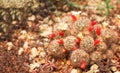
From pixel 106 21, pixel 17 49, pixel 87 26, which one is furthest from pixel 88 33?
pixel 17 49

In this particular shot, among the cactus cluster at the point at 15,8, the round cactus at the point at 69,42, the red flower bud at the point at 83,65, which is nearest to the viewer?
the red flower bud at the point at 83,65

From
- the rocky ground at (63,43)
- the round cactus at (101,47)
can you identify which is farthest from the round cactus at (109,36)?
the round cactus at (101,47)

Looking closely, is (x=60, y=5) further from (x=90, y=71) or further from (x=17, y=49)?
(x=90, y=71)

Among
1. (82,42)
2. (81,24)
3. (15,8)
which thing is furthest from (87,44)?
(15,8)

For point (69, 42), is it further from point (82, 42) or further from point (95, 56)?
point (95, 56)

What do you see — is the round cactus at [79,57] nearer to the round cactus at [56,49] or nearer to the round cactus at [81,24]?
the round cactus at [56,49]

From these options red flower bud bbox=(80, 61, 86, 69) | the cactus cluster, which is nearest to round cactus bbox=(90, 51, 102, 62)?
red flower bud bbox=(80, 61, 86, 69)

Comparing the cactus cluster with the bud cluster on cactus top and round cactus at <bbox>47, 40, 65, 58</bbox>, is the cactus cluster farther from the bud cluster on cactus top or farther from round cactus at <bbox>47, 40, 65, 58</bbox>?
round cactus at <bbox>47, 40, 65, 58</bbox>
